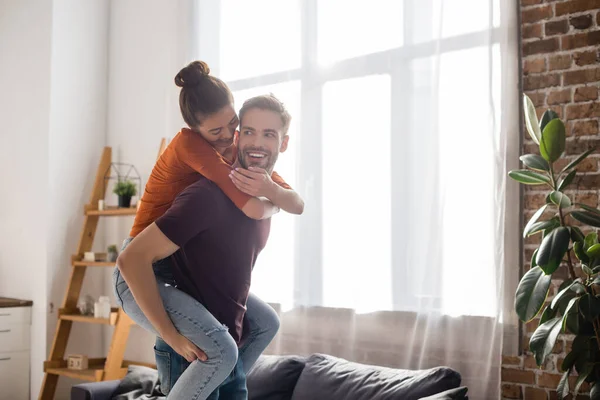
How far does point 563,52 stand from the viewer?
3.36 metres

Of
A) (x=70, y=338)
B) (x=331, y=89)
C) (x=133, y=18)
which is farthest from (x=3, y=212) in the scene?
(x=331, y=89)

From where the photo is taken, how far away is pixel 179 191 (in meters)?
2.23

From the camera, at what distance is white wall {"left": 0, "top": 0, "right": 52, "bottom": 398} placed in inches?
219

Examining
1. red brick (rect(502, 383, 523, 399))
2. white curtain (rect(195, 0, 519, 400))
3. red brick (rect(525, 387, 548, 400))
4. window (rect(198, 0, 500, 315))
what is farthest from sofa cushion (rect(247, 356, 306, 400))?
red brick (rect(525, 387, 548, 400))

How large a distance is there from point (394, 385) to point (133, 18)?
12.3 feet

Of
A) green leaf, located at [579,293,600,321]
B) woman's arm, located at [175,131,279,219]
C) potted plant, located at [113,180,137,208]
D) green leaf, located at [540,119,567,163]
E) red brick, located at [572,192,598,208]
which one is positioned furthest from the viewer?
potted plant, located at [113,180,137,208]

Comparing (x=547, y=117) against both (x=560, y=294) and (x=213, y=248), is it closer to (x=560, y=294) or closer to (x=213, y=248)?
(x=560, y=294)

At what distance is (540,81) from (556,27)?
26 cm

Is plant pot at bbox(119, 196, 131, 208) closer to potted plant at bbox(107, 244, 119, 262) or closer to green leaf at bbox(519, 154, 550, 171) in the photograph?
potted plant at bbox(107, 244, 119, 262)

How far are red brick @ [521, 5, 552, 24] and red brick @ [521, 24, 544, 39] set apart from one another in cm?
2

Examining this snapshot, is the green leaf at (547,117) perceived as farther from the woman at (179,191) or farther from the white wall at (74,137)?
the white wall at (74,137)

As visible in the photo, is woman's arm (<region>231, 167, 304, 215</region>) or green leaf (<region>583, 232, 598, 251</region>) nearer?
woman's arm (<region>231, 167, 304, 215</region>)

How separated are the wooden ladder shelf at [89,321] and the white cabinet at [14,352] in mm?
263

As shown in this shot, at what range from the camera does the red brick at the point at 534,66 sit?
341 centimetres
